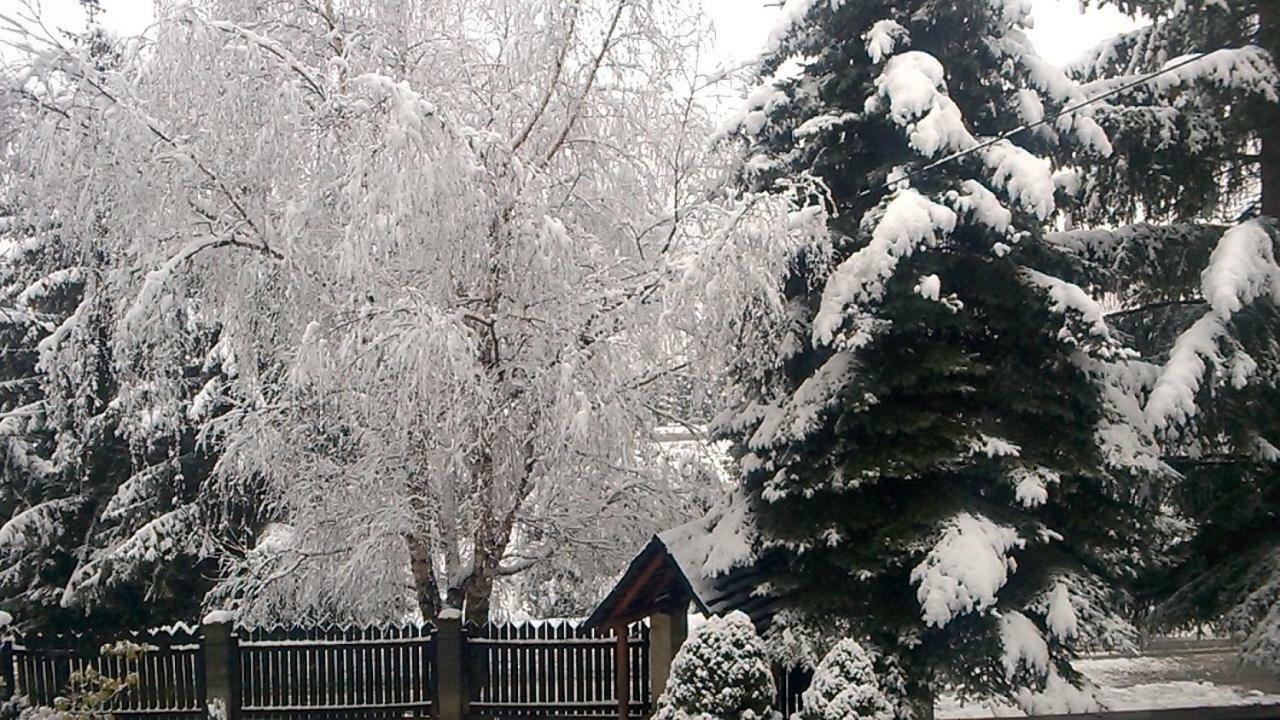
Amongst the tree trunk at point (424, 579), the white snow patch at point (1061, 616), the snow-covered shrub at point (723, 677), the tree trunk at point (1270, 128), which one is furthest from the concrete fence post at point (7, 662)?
the tree trunk at point (1270, 128)

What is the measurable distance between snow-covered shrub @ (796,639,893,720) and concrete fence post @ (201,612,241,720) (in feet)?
20.0

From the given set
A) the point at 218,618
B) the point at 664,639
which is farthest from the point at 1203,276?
the point at 218,618

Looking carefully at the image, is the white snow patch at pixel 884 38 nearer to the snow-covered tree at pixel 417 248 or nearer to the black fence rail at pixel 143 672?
the snow-covered tree at pixel 417 248

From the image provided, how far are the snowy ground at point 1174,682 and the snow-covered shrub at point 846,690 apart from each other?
11.3 feet

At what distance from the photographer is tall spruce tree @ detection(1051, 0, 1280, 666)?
6.12 metres

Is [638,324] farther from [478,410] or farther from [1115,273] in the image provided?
[1115,273]

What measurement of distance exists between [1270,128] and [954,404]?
311 cm

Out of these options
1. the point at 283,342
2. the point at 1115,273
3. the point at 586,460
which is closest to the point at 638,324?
the point at 586,460

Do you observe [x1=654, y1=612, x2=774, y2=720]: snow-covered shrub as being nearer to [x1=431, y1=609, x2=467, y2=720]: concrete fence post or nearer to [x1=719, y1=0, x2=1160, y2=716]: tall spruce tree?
[x1=719, y1=0, x2=1160, y2=716]: tall spruce tree

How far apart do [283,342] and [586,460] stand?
2809 millimetres

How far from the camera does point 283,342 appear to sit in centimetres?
823

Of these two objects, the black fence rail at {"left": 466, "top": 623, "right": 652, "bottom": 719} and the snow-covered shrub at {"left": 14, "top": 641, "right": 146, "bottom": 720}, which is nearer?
the snow-covered shrub at {"left": 14, "top": 641, "right": 146, "bottom": 720}

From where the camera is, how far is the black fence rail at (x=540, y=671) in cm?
923

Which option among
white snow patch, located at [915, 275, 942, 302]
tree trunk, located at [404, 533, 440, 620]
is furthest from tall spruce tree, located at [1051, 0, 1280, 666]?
tree trunk, located at [404, 533, 440, 620]
